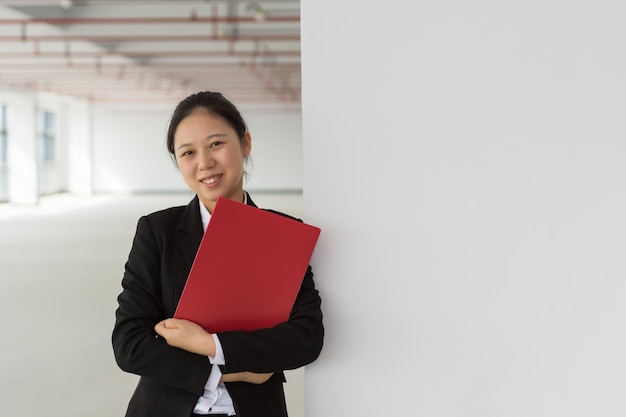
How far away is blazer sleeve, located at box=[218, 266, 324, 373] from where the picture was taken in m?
1.28

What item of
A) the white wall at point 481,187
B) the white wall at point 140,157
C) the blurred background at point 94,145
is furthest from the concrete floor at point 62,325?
the white wall at point 140,157

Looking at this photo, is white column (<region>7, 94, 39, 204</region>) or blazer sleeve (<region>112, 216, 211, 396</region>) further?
white column (<region>7, 94, 39, 204</region>)

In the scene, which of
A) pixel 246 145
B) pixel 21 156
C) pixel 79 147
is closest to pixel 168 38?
pixel 21 156

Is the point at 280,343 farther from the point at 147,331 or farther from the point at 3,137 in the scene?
the point at 3,137

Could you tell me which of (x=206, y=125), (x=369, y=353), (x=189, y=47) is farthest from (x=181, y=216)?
(x=189, y=47)

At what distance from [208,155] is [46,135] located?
71.7 ft

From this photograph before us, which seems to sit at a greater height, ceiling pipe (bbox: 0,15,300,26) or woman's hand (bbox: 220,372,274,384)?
ceiling pipe (bbox: 0,15,300,26)

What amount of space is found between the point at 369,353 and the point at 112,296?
17.6 ft

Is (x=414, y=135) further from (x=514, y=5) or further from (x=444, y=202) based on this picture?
(x=514, y=5)

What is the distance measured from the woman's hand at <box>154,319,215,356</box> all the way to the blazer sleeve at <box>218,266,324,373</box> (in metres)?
0.03

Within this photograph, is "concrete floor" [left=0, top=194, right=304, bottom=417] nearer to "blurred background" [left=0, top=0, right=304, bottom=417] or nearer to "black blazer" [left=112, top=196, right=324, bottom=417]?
"blurred background" [left=0, top=0, right=304, bottom=417]

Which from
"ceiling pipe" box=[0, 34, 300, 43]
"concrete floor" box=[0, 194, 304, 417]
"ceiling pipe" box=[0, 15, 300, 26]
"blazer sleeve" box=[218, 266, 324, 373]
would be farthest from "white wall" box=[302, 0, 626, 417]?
"ceiling pipe" box=[0, 34, 300, 43]

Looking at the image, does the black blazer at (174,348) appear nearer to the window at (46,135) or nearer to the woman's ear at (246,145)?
the woman's ear at (246,145)

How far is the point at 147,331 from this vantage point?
4.36 ft
